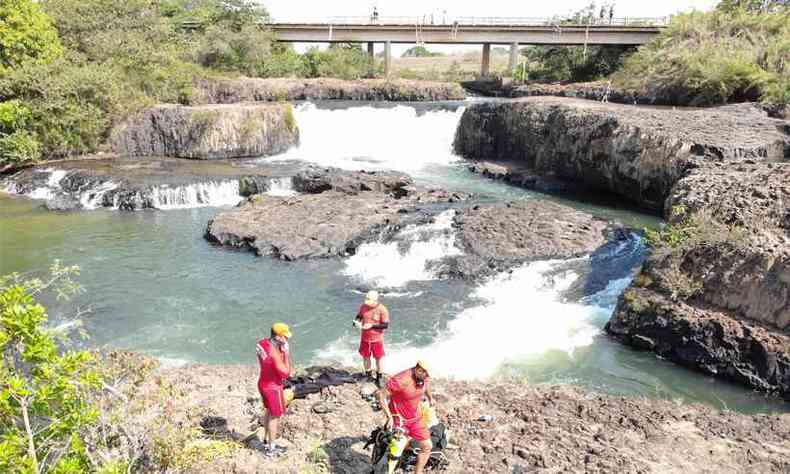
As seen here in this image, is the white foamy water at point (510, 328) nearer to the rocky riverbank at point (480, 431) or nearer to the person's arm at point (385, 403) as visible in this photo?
the rocky riverbank at point (480, 431)

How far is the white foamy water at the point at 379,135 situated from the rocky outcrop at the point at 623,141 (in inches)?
93.5

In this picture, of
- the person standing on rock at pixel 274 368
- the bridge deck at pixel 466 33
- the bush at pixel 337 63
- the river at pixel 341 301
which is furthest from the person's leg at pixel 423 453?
the bush at pixel 337 63

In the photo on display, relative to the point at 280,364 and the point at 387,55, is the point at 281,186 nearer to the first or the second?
the point at 280,364

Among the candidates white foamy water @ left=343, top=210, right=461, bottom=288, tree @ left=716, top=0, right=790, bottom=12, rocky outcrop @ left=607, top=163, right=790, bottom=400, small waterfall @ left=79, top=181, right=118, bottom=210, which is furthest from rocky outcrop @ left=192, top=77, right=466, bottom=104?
rocky outcrop @ left=607, top=163, right=790, bottom=400

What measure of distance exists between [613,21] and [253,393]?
40.4 meters

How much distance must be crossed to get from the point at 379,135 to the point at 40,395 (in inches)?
1095

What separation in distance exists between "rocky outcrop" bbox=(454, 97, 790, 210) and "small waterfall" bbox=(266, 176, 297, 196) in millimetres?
10482

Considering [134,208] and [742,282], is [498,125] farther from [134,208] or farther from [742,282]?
[742,282]

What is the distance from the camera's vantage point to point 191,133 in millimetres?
27906

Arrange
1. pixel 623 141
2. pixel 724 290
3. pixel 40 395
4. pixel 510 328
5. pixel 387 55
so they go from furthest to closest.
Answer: pixel 387 55 → pixel 623 141 → pixel 510 328 → pixel 724 290 → pixel 40 395

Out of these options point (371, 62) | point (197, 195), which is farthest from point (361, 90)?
point (197, 195)

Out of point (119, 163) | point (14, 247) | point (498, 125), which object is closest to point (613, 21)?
point (498, 125)

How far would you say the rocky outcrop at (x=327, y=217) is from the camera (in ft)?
55.3

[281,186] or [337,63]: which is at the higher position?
[337,63]
